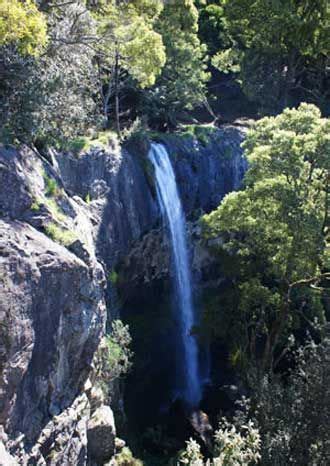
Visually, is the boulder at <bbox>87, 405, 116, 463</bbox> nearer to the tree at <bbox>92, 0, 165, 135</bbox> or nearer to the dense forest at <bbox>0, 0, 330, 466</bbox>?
the dense forest at <bbox>0, 0, 330, 466</bbox>

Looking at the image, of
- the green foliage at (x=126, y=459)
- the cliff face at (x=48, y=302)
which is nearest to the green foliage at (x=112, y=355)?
the cliff face at (x=48, y=302)

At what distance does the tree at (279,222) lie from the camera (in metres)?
15.2

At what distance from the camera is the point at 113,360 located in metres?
15.7

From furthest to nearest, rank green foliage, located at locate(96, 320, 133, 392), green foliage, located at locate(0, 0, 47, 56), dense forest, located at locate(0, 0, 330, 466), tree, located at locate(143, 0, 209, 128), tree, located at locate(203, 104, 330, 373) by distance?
tree, located at locate(143, 0, 209, 128), tree, located at locate(203, 104, 330, 373), green foliage, located at locate(96, 320, 133, 392), dense forest, located at locate(0, 0, 330, 466), green foliage, located at locate(0, 0, 47, 56)

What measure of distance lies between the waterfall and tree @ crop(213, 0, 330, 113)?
1244cm

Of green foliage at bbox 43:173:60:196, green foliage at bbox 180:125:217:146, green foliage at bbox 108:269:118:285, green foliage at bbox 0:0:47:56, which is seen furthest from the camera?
green foliage at bbox 180:125:217:146

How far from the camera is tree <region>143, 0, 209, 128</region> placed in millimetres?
26719

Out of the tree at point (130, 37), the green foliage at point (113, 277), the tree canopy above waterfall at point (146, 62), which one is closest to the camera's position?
the tree canopy above waterfall at point (146, 62)

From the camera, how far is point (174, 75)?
27547 mm

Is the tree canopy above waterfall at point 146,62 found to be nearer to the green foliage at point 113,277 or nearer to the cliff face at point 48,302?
the cliff face at point 48,302

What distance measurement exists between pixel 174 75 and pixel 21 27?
57.2 feet

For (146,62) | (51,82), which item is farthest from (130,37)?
(51,82)

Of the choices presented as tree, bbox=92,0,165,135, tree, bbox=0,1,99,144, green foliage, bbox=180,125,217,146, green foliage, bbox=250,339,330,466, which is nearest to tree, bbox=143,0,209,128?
green foliage, bbox=180,125,217,146

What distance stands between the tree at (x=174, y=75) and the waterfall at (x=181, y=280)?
4.93 meters
